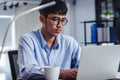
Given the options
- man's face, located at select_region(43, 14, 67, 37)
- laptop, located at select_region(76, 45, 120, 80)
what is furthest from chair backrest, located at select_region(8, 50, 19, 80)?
laptop, located at select_region(76, 45, 120, 80)

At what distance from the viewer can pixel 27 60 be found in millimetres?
1531

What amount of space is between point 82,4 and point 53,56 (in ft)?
13.5

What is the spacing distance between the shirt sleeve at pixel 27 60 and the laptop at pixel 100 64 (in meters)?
0.24

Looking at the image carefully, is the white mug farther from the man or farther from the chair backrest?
the chair backrest

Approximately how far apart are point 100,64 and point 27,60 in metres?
0.44

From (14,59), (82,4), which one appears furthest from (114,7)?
(14,59)

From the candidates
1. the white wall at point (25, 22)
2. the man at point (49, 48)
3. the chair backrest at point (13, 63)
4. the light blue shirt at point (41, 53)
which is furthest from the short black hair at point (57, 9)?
the white wall at point (25, 22)

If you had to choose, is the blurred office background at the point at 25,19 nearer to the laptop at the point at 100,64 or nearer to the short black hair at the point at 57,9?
the short black hair at the point at 57,9

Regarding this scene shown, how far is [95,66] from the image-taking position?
4.42 ft

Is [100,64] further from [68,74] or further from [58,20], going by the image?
[58,20]

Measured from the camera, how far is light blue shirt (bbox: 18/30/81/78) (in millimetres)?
1512

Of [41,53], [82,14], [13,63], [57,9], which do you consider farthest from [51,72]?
[82,14]

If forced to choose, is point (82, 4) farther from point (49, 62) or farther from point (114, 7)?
point (49, 62)

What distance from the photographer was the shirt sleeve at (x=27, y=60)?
1.46 metres
